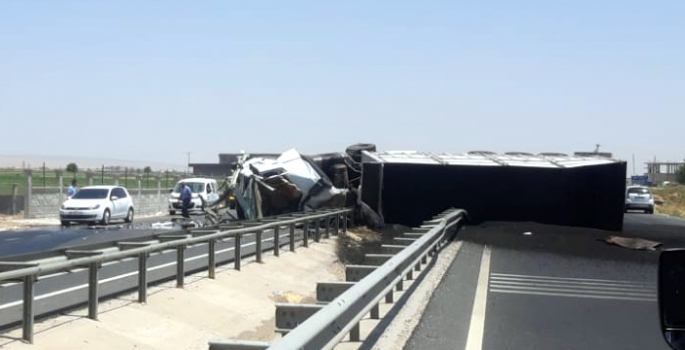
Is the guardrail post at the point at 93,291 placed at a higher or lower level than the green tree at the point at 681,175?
higher

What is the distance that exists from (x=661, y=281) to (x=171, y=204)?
44.1 meters

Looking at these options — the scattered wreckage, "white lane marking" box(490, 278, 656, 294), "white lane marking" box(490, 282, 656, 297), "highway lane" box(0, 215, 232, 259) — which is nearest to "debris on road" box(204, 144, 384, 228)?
the scattered wreckage

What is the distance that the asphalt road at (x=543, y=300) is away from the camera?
9.34 meters

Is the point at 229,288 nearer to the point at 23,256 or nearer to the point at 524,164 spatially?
the point at 23,256

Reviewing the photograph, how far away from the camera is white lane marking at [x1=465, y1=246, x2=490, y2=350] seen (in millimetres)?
8952

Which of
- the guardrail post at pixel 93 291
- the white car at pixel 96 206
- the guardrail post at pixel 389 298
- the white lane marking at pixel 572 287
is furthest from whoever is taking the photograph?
the white car at pixel 96 206

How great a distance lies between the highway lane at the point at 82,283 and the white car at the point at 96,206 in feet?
56.8

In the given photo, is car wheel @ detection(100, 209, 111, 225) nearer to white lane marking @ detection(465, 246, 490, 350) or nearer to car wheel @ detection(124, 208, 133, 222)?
car wheel @ detection(124, 208, 133, 222)

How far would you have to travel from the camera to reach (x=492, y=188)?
3194 cm

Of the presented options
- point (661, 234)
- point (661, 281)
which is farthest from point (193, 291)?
point (661, 234)

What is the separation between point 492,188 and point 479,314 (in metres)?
21.4

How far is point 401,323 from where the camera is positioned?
31.6 ft

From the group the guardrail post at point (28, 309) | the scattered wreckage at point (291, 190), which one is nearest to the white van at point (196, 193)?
the scattered wreckage at point (291, 190)

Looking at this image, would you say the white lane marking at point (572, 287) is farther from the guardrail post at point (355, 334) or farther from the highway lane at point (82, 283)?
the guardrail post at point (355, 334)
